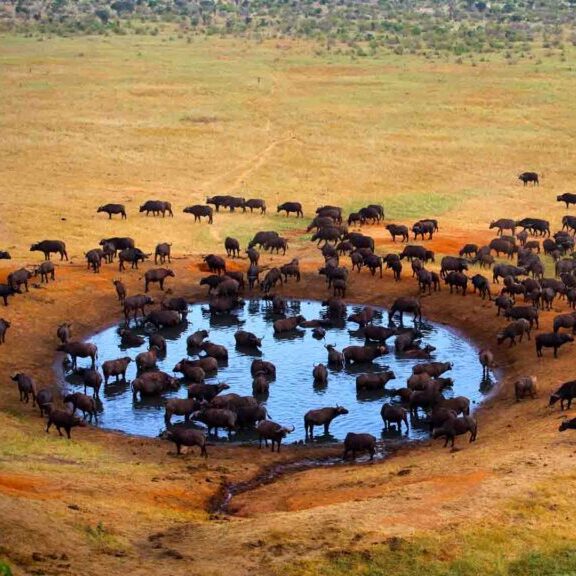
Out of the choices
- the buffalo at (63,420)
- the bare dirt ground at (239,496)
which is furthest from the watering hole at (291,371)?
the buffalo at (63,420)

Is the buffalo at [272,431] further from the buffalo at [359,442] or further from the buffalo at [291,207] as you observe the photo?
the buffalo at [291,207]

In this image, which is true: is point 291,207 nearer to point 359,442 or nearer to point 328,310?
point 328,310

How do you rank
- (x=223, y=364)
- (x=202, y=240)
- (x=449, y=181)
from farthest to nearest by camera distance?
1. (x=449, y=181)
2. (x=202, y=240)
3. (x=223, y=364)

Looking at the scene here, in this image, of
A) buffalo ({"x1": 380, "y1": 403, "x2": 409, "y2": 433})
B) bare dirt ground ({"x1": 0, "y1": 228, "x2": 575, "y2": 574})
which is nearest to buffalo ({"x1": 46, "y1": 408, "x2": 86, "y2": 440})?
bare dirt ground ({"x1": 0, "y1": 228, "x2": 575, "y2": 574})

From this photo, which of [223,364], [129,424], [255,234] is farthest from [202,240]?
[129,424]

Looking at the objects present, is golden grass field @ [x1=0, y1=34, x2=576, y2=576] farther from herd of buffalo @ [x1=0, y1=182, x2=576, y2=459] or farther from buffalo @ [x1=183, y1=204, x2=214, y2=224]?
herd of buffalo @ [x1=0, y1=182, x2=576, y2=459]

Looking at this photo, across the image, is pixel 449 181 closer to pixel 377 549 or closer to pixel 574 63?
pixel 574 63
